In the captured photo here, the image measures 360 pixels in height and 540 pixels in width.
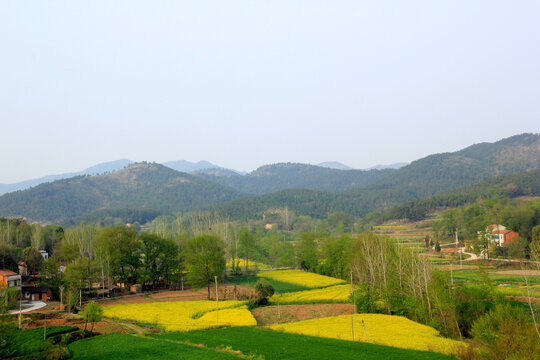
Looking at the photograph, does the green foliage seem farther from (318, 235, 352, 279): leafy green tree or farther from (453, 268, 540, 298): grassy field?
(318, 235, 352, 279): leafy green tree

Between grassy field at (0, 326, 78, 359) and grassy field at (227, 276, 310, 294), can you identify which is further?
grassy field at (227, 276, 310, 294)

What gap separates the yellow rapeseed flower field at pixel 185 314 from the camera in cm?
4025

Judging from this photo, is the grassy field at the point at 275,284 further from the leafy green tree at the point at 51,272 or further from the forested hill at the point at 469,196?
the forested hill at the point at 469,196

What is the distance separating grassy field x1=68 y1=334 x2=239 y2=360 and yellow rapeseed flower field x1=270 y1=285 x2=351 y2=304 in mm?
25736

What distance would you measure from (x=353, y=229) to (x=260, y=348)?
137702mm

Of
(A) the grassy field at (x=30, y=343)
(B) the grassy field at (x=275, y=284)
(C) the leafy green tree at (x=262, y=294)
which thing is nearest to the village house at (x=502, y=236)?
(B) the grassy field at (x=275, y=284)

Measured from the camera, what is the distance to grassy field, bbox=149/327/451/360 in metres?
26.7

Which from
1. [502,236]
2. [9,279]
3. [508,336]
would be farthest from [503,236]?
[9,279]

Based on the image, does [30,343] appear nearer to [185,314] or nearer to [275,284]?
[185,314]

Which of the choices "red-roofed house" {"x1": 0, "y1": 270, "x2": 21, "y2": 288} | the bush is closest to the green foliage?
the bush

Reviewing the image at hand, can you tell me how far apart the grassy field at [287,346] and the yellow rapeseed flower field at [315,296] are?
18.6 metres

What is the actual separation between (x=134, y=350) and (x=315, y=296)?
3271 centimetres

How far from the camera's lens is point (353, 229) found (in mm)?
161500

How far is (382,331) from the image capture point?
113ft
